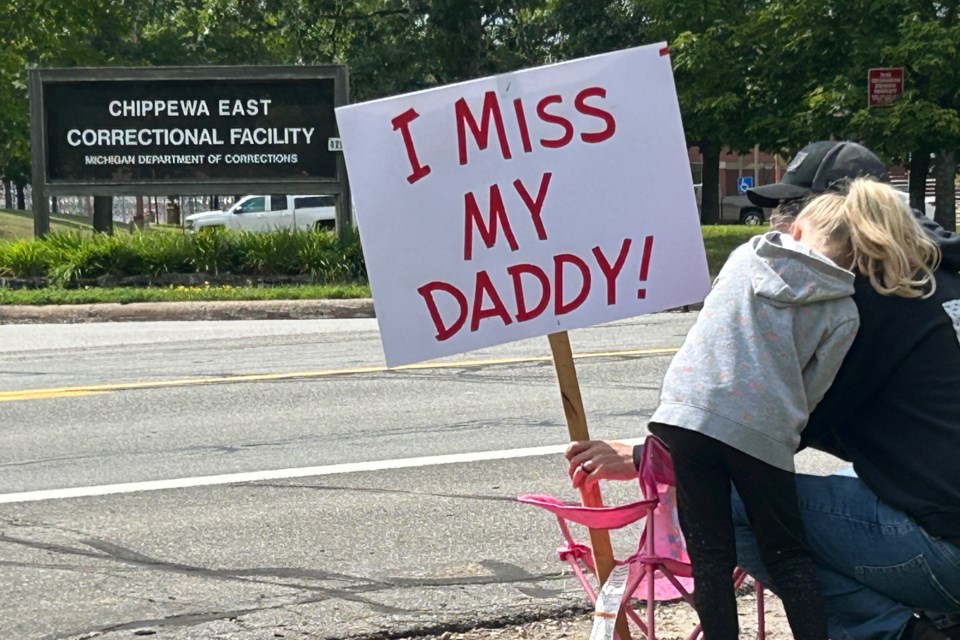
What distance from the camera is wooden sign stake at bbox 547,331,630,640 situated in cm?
349

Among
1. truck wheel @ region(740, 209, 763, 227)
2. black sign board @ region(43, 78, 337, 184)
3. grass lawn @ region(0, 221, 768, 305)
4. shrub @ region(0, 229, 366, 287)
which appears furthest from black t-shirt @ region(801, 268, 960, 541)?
truck wheel @ region(740, 209, 763, 227)

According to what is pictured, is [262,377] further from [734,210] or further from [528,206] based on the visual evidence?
[734,210]

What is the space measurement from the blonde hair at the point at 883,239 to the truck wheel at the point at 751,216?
45.0 m

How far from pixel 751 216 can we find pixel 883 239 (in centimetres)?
4674

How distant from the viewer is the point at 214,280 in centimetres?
1745

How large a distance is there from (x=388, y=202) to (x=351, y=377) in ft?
21.5

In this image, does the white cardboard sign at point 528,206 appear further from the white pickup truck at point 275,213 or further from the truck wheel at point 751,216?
the truck wheel at point 751,216

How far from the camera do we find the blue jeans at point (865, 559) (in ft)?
9.62

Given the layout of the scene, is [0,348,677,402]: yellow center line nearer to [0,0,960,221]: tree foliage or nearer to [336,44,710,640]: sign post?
[336,44,710,640]: sign post

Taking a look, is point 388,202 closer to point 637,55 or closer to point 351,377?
point 637,55

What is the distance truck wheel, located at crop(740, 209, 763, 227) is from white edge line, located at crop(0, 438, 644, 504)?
135 ft

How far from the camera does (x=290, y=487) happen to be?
657cm

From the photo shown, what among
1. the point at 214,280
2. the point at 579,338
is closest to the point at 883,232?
the point at 579,338

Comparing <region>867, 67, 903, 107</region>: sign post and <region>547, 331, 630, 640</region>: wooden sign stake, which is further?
<region>867, 67, 903, 107</region>: sign post
